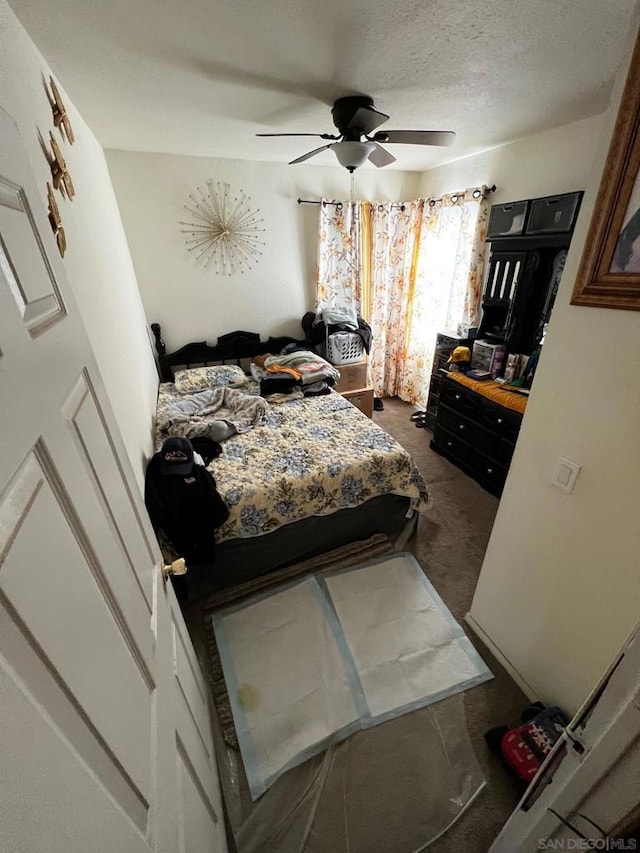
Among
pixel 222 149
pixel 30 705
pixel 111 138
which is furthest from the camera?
pixel 222 149

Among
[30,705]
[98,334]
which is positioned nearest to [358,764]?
[30,705]

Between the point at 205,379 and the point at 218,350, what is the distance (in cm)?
56

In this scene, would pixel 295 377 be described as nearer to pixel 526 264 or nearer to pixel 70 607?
pixel 526 264

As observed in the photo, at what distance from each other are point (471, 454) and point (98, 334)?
8.79 feet

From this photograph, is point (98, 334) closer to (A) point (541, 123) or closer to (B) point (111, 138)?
(B) point (111, 138)

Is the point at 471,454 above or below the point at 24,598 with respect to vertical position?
below

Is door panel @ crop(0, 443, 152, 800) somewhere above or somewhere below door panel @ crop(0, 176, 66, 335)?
below

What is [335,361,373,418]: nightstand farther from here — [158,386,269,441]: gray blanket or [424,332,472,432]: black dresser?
[158,386,269,441]: gray blanket

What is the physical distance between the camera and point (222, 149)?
275 centimetres

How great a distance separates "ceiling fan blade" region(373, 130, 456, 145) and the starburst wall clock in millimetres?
1759

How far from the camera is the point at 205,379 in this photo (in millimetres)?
3135

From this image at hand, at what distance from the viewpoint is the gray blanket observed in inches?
90.9

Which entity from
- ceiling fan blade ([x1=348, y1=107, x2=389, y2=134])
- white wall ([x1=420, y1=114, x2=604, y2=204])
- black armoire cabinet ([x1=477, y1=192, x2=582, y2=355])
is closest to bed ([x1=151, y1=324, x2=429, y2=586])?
black armoire cabinet ([x1=477, y1=192, x2=582, y2=355])
